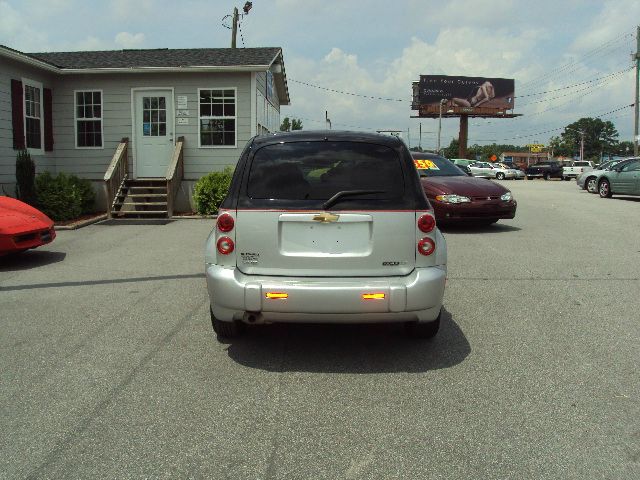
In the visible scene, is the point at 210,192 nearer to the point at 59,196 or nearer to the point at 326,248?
the point at 59,196

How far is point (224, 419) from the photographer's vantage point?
138 inches

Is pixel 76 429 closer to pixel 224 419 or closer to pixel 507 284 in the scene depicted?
pixel 224 419

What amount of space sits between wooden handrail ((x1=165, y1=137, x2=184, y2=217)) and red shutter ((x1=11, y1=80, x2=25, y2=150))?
11.5 ft

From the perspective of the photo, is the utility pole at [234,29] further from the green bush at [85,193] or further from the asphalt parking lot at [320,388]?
the asphalt parking lot at [320,388]

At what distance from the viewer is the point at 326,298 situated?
4.15 m

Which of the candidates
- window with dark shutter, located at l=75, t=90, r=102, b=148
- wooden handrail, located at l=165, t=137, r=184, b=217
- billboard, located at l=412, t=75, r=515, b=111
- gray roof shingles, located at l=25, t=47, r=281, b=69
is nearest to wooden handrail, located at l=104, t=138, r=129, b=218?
window with dark shutter, located at l=75, t=90, r=102, b=148

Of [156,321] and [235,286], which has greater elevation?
[235,286]

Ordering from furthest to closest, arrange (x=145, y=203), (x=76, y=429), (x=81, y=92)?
(x=81, y=92) → (x=145, y=203) → (x=76, y=429)

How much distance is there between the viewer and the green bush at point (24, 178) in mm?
13094

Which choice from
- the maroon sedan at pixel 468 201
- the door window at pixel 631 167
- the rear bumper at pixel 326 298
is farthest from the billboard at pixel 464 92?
the rear bumper at pixel 326 298

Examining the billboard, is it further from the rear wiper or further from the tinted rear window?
the rear wiper

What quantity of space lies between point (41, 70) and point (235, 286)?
14.0m

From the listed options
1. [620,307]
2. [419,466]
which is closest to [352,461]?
[419,466]

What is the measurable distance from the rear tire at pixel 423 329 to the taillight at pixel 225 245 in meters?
1.56
